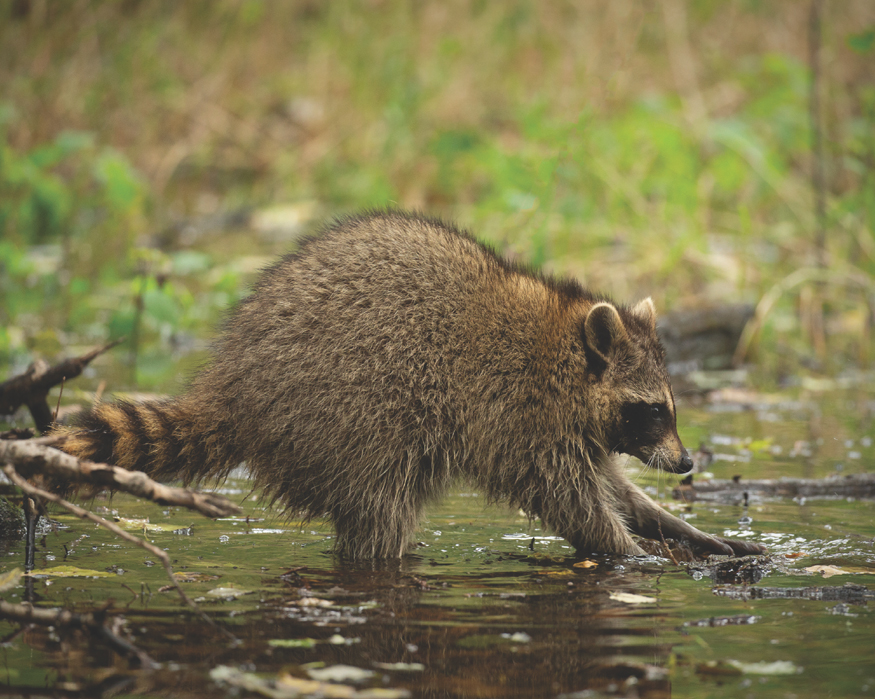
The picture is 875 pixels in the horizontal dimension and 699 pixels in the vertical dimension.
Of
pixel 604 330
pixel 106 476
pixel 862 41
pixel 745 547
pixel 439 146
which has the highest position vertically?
pixel 439 146

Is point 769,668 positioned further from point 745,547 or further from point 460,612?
point 745,547

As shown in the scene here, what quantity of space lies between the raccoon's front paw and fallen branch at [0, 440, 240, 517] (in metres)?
2.05

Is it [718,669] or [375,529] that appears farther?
[375,529]

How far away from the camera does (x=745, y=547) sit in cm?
397

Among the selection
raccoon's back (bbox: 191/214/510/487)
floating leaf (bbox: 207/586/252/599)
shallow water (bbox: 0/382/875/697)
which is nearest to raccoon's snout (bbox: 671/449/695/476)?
shallow water (bbox: 0/382/875/697)

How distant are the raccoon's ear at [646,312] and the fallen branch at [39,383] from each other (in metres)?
2.20

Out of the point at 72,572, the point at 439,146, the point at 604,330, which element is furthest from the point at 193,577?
the point at 439,146

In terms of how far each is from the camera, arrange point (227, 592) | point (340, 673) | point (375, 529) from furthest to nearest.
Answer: point (375, 529) < point (227, 592) < point (340, 673)

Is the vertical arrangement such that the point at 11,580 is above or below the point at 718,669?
above

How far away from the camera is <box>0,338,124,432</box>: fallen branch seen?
4.30m

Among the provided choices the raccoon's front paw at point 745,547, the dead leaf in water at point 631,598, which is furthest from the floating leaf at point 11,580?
the raccoon's front paw at point 745,547

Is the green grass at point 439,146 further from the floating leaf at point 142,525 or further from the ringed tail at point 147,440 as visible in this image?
the ringed tail at point 147,440

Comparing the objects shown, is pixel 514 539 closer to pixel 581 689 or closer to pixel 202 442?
pixel 202 442

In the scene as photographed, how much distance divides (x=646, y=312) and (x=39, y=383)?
8.42ft
